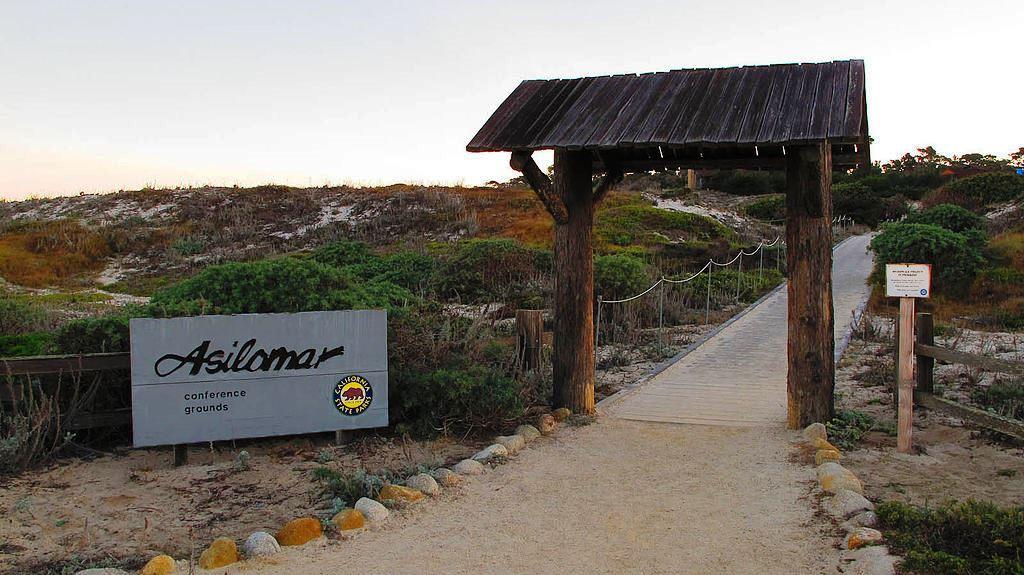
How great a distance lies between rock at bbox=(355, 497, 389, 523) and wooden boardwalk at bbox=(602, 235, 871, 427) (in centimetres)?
382

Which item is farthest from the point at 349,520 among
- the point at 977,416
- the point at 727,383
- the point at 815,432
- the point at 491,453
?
the point at 727,383

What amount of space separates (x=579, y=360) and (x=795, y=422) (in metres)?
2.28

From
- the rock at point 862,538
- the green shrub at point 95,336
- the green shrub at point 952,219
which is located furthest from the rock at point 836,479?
the green shrub at point 952,219

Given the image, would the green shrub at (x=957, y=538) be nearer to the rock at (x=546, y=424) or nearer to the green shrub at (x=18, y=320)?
the rock at (x=546, y=424)

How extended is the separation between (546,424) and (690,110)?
3485mm

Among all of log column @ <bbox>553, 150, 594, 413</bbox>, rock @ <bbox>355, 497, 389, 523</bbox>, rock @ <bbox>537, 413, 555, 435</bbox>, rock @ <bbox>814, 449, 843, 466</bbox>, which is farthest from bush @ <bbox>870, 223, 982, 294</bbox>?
rock @ <bbox>355, 497, 389, 523</bbox>

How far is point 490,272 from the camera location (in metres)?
18.6

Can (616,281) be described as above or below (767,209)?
below

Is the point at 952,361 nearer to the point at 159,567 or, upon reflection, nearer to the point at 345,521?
the point at 345,521

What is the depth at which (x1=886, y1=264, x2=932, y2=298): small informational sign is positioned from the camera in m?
7.46

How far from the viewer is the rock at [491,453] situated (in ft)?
23.3

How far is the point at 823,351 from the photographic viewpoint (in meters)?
7.97

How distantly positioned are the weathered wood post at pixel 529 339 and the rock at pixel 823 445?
3.30 meters

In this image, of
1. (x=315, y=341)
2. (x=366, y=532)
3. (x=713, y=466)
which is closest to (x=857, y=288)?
(x=713, y=466)
